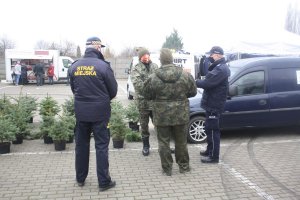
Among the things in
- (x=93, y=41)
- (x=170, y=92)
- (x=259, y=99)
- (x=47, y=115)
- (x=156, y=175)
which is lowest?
(x=156, y=175)

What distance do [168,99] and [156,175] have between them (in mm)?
1216

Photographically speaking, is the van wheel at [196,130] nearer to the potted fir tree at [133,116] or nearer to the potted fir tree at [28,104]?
the potted fir tree at [133,116]

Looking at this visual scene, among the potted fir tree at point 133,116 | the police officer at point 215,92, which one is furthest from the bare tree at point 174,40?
the police officer at point 215,92

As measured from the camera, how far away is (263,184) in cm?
515

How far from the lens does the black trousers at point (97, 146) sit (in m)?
4.84

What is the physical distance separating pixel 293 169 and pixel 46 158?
13.9 ft

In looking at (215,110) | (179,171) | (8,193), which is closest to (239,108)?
(215,110)

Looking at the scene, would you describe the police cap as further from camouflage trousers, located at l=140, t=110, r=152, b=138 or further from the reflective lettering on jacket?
camouflage trousers, located at l=140, t=110, r=152, b=138

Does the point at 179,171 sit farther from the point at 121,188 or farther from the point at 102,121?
the point at 102,121

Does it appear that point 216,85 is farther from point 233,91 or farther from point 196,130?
point 196,130

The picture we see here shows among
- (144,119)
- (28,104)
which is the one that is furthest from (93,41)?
(28,104)

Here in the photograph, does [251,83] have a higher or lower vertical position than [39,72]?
lower

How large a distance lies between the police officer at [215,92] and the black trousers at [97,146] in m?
1.90

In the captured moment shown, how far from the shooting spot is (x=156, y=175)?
5570 millimetres
